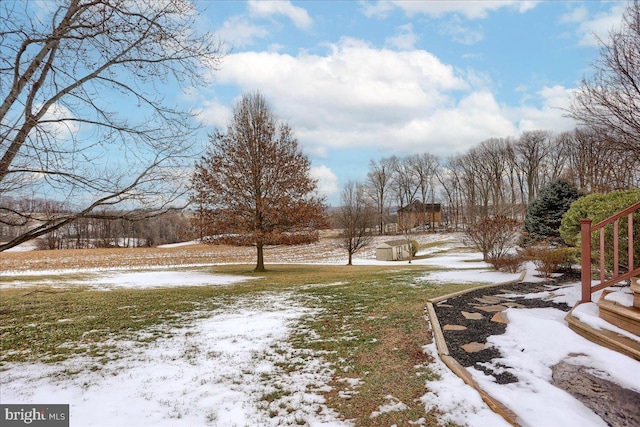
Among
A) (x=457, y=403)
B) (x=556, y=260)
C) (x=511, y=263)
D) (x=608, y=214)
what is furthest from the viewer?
(x=511, y=263)

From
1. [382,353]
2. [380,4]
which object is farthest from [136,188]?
[380,4]

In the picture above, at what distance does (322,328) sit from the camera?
527 centimetres

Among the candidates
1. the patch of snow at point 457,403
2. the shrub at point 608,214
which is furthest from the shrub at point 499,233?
the patch of snow at point 457,403

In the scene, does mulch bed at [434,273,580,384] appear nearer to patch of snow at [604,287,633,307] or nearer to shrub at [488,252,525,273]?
patch of snow at [604,287,633,307]

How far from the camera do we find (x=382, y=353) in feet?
13.4

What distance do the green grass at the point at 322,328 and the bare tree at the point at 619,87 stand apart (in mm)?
4626

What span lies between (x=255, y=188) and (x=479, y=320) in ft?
37.5

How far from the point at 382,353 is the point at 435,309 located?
2123 mm

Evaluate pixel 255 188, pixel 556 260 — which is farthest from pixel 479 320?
pixel 255 188

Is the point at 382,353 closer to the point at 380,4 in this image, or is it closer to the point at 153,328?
the point at 153,328

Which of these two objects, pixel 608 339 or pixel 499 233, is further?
pixel 499 233

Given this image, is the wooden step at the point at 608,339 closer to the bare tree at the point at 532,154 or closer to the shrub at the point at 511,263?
the shrub at the point at 511,263

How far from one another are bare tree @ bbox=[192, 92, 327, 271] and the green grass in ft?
15.9

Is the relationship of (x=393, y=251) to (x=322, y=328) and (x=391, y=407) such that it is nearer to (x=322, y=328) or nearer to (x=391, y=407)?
(x=322, y=328)
